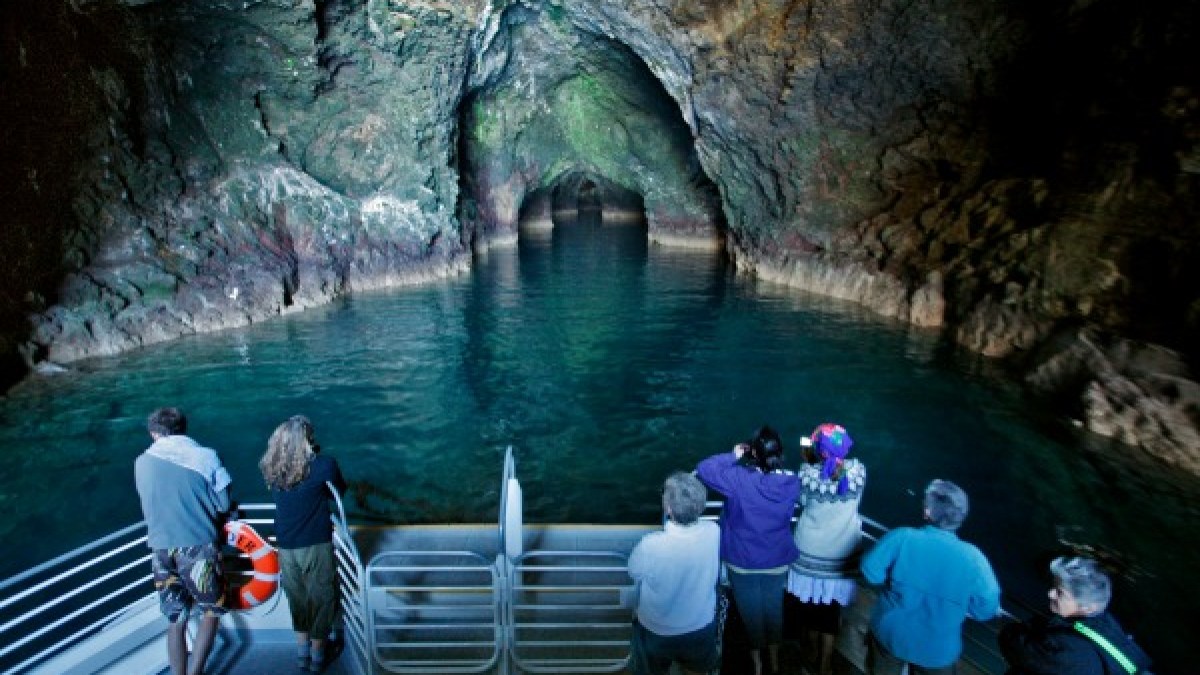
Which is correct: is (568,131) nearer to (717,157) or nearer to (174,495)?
(717,157)

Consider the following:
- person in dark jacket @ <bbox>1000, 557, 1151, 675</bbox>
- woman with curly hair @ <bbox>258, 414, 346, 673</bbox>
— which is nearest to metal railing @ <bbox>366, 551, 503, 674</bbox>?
woman with curly hair @ <bbox>258, 414, 346, 673</bbox>

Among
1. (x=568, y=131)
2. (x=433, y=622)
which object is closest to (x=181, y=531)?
(x=433, y=622)

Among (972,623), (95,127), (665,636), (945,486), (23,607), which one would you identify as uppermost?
(95,127)

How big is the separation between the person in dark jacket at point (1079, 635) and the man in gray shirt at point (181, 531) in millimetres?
4963

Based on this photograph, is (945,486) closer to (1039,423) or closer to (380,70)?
(1039,423)

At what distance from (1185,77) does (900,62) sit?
348 inches

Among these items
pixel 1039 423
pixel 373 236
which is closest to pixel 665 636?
pixel 1039 423

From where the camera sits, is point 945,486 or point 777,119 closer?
point 945,486

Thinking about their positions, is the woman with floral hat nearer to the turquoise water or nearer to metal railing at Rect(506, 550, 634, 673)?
metal railing at Rect(506, 550, 634, 673)

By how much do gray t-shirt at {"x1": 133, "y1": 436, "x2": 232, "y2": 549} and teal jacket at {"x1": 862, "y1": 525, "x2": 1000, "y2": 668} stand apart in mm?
4426

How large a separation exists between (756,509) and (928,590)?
109 cm

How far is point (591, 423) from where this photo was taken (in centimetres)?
1192

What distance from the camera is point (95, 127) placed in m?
17.2

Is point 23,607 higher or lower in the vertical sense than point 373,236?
lower
